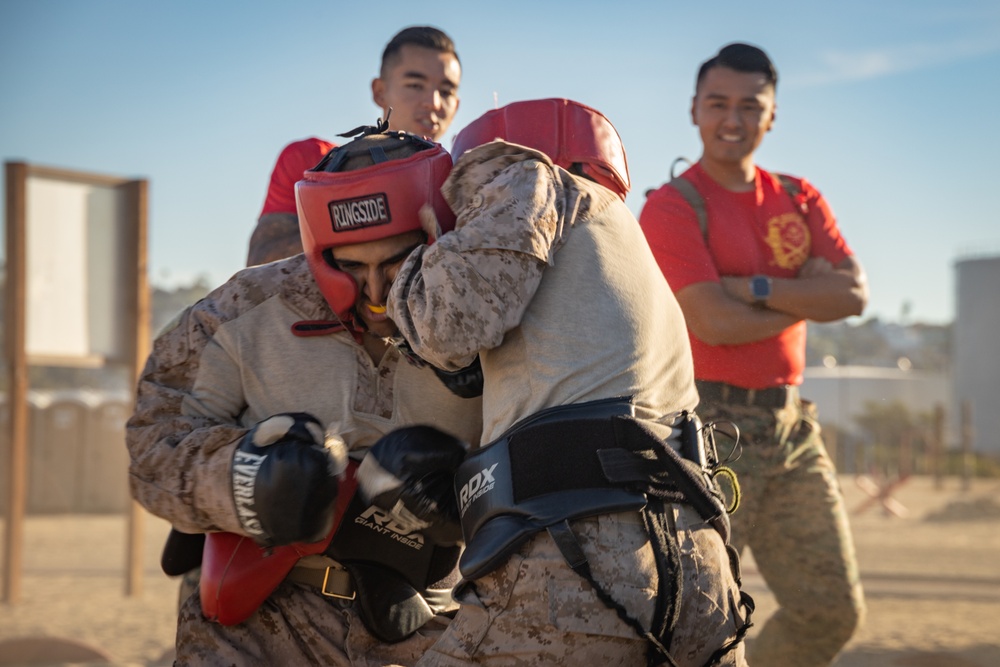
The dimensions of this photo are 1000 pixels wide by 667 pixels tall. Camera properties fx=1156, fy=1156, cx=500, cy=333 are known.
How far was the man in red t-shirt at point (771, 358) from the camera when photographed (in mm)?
4410

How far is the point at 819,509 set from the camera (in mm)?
4418

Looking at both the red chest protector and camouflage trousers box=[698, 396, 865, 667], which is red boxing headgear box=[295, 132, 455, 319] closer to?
the red chest protector

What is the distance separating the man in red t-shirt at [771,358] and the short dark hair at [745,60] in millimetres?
256

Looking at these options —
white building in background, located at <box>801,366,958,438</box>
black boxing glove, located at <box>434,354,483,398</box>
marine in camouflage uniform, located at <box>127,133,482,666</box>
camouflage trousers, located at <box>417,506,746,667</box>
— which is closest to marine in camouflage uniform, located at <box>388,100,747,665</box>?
camouflage trousers, located at <box>417,506,746,667</box>

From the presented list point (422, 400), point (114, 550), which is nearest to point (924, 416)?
point (114, 550)

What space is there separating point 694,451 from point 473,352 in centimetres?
55

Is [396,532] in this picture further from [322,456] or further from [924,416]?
[924,416]

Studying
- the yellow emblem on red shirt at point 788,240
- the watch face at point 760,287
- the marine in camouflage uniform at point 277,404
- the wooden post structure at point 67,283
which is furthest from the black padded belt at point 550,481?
the wooden post structure at point 67,283

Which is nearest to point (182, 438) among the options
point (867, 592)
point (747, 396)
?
point (747, 396)

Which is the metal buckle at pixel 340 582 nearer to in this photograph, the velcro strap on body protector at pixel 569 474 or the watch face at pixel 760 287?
the velcro strap on body protector at pixel 569 474

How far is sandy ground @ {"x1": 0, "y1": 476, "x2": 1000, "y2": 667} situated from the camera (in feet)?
24.3

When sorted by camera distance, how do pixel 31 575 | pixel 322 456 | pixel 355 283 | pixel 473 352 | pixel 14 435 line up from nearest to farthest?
pixel 473 352
pixel 322 456
pixel 355 283
pixel 14 435
pixel 31 575

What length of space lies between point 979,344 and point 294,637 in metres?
49.9

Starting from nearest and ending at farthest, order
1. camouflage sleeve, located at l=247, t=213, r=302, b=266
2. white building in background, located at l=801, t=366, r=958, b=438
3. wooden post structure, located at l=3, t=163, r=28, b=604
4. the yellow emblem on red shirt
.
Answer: camouflage sleeve, located at l=247, t=213, r=302, b=266 < the yellow emblem on red shirt < wooden post structure, located at l=3, t=163, r=28, b=604 < white building in background, located at l=801, t=366, r=958, b=438
